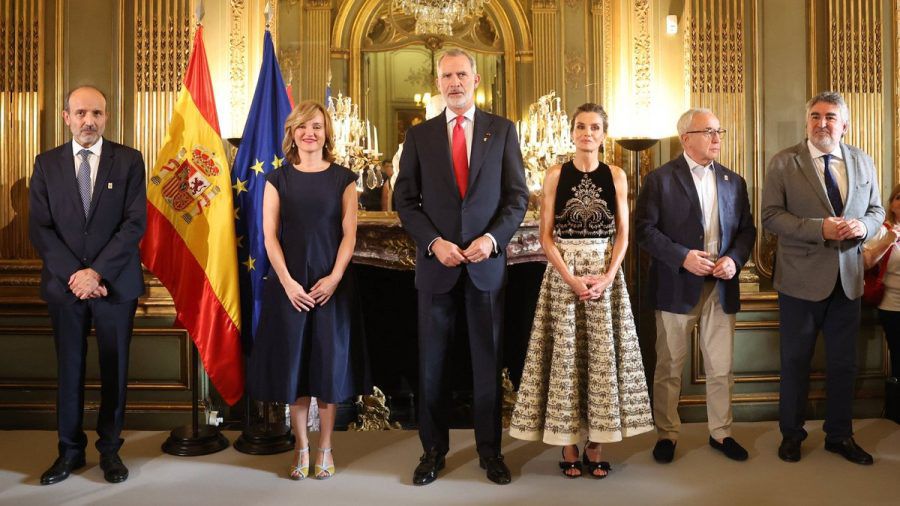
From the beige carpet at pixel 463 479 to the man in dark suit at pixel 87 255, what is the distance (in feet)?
0.69

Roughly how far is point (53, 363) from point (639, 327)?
145 inches

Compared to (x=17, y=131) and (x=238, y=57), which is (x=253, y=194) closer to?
(x=238, y=57)

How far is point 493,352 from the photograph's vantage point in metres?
3.48

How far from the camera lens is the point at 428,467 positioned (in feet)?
11.5

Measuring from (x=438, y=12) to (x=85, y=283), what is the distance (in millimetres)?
3139

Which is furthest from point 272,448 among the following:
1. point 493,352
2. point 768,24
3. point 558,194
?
point 768,24

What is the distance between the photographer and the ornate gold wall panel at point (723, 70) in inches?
199

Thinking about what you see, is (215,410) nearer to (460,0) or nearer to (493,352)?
(493,352)

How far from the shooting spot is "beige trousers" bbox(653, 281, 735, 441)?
3865mm

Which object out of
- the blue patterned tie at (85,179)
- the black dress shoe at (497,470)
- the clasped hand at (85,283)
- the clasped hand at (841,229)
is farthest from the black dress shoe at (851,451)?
the blue patterned tie at (85,179)

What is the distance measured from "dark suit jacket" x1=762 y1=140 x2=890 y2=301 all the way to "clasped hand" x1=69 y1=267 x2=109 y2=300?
10.5 feet

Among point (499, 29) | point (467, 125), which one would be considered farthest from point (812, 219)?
point (499, 29)

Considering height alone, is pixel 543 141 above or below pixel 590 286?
above

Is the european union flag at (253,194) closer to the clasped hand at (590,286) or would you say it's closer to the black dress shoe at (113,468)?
the black dress shoe at (113,468)
